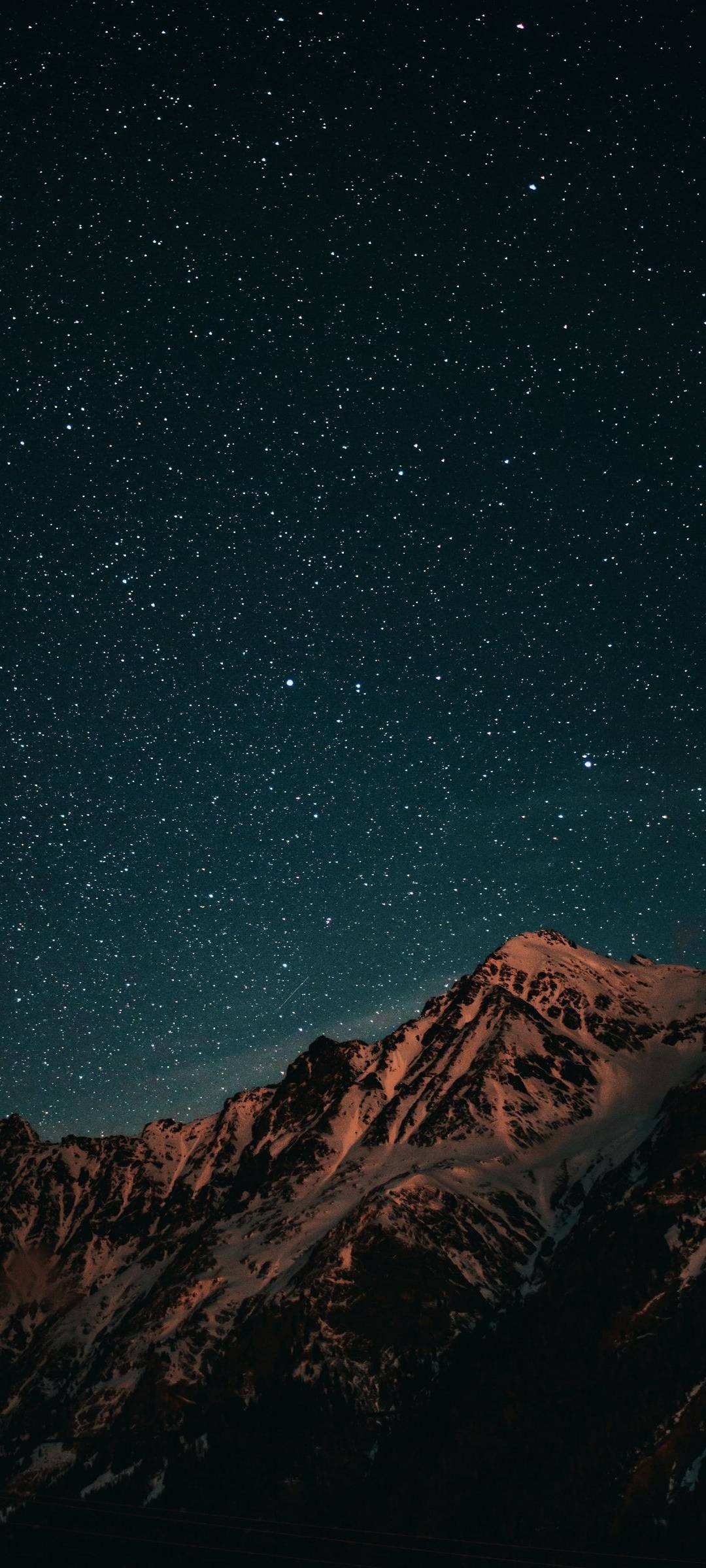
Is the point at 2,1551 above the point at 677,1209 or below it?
above

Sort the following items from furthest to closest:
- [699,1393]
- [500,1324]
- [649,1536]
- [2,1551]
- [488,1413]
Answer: [500,1324] → [488,1413] → [699,1393] → [649,1536] → [2,1551]

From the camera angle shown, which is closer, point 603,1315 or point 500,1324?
point 603,1315

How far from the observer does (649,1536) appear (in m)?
115

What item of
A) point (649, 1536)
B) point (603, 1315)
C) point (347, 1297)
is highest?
point (347, 1297)

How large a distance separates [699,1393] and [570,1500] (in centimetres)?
2066

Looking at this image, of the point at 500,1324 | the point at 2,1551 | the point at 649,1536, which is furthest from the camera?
the point at 500,1324

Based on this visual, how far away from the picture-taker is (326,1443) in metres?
172

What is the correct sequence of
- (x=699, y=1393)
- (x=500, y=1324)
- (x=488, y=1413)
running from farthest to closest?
(x=500, y=1324)
(x=488, y=1413)
(x=699, y=1393)

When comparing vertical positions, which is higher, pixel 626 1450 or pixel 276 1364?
pixel 276 1364

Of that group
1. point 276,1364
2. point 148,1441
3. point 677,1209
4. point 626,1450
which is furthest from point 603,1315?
point 148,1441

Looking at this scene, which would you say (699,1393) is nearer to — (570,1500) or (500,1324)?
(570,1500)

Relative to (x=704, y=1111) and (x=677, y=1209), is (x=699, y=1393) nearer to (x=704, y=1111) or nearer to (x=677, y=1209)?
(x=677, y=1209)

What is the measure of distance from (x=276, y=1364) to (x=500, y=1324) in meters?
42.2

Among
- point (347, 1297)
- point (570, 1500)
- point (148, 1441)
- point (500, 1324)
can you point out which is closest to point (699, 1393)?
point (570, 1500)
